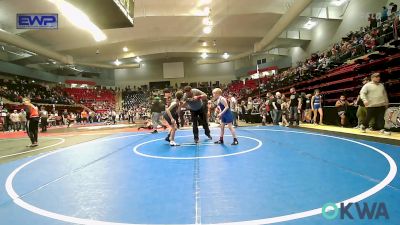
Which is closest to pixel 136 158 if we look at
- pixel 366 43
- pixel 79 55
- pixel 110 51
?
pixel 366 43

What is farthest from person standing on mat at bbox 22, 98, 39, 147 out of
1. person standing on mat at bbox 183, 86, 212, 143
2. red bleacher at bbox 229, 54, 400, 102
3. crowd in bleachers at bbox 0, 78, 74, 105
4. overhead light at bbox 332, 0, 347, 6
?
overhead light at bbox 332, 0, 347, 6

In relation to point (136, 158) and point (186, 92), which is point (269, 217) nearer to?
point (136, 158)

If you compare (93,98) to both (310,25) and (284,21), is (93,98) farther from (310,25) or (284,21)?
(310,25)

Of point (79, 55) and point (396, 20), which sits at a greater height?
point (79, 55)

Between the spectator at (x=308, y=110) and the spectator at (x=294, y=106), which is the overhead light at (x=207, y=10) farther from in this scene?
the spectator at (x=294, y=106)

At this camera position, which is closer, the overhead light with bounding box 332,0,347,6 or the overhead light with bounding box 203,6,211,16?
the overhead light with bounding box 203,6,211,16

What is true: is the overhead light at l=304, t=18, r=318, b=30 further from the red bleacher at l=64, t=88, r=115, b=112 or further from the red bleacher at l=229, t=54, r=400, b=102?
the red bleacher at l=64, t=88, r=115, b=112

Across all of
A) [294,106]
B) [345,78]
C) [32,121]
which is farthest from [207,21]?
[32,121]

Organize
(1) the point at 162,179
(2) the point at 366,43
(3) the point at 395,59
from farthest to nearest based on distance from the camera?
1. (2) the point at 366,43
2. (3) the point at 395,59
3. (1) the point at 162,179

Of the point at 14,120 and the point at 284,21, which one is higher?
the point at 284,21

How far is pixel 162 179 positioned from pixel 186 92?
3.82 m

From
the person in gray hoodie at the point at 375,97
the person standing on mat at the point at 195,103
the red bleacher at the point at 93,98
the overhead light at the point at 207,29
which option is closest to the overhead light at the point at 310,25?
the overhead light at the point at 207,29

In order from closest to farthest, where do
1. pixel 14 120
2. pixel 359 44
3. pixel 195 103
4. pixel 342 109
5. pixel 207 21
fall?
1. pixel 195 103
2. pixel 342 109
3. pixel 359 44
4. pixel 14 120
5. pixel 207 21

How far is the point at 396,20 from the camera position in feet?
34.2
